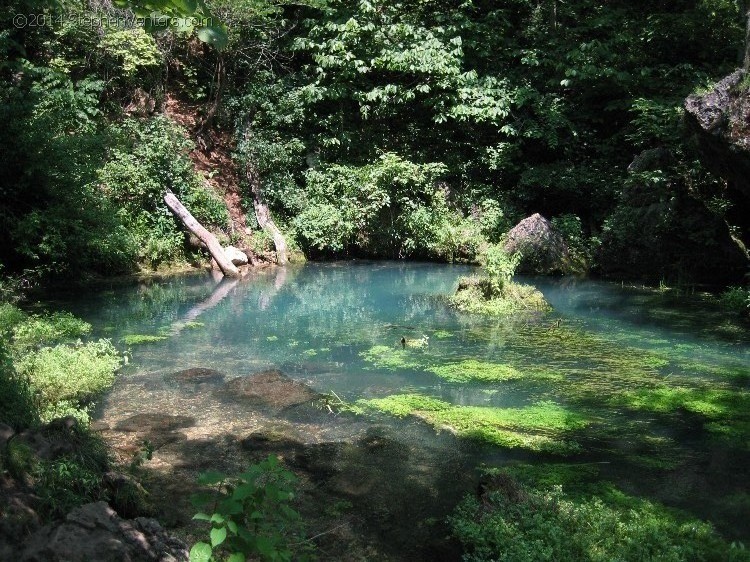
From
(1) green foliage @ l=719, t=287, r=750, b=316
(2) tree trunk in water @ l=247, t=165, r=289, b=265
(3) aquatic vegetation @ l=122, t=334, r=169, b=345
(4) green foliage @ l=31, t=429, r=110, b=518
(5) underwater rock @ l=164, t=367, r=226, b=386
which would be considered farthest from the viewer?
(2) tree trunk in water @ l=247, t=165, r=289, b=265

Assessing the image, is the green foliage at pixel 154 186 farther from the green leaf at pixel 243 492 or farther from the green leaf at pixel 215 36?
the green leaf at pixel 215 36

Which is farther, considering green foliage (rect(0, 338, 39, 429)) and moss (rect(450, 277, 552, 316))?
moss (rect(450, 277, 552, 316))

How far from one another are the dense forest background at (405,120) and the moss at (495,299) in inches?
157

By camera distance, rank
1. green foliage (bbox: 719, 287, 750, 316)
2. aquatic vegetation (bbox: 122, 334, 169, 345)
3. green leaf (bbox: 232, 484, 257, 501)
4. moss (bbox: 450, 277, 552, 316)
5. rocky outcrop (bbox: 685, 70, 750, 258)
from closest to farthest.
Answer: green leaf (bbox: 232, 484, 257, 501)
aquatic vegetation (bbox: 122, 334, 169, 345)
rocky outcrop (bbox: 685, 70, 750, 258)
green foliage (bbox: 719, 287, 750, 316)
moss (bbox: 450, 277, 552, 316)

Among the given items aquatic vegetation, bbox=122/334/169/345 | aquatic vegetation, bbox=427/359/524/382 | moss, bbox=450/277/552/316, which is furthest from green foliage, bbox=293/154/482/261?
aquatic vegetation, bbox=427/359/524/382

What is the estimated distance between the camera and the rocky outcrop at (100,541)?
9.34 feet

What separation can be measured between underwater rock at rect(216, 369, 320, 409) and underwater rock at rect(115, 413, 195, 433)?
0.74m

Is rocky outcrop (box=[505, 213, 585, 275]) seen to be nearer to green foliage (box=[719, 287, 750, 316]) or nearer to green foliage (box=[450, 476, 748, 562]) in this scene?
green foliage (box=[719, 287, 750, 316])

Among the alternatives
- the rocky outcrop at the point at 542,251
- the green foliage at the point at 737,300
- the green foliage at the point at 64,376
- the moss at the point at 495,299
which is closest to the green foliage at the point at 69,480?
the green foliage at the point at 64,376

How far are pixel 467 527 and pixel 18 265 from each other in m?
9.79

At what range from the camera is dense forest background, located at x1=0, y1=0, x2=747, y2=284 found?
48.7ft

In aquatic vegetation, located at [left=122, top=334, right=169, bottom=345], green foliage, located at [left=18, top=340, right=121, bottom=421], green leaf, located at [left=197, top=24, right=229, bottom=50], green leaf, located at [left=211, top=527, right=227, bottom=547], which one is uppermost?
green leaf, located at [left=197, top=24, right=229, bottom=50]

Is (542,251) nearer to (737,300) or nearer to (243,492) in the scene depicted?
(737,300)

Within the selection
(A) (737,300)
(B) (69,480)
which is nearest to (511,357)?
(A) (737,300)
